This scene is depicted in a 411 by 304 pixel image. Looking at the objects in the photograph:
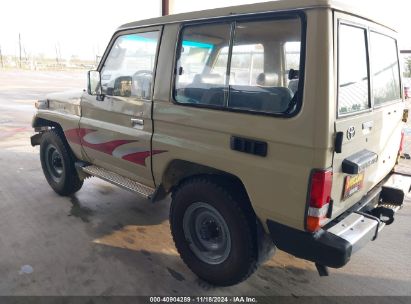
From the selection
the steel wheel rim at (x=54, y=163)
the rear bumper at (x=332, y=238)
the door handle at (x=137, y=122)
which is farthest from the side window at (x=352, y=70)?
the steel wheel rim at (x=54, y=163)

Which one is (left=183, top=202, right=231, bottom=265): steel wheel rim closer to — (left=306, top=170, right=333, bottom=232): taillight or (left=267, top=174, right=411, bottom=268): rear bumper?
(left=267, top=174, right=411, bottom=268): rear bumper

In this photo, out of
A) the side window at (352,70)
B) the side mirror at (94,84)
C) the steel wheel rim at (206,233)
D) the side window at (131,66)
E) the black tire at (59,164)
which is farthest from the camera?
the black tire at (59,164)

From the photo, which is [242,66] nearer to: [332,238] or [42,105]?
[332,238]

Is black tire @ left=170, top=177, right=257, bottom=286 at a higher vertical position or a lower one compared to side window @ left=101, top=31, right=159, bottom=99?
lower

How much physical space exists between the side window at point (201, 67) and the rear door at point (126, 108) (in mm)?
323

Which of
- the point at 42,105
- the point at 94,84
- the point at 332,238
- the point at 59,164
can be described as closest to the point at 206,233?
the point at 332,238

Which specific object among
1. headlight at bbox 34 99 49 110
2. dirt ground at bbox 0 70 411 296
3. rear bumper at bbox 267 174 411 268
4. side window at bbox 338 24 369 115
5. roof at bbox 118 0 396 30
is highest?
roof at bbox 118 0 396 30

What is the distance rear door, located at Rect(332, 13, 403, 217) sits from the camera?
2238 millimetres

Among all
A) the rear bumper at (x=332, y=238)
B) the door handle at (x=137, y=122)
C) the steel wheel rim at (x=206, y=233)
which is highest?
the door handle at (x=137, y=122)

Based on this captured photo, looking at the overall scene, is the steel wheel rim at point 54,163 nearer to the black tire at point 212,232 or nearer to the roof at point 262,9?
the black tire at point 212,232

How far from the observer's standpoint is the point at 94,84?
377 cm

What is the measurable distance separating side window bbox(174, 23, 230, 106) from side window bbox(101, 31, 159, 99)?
341mm

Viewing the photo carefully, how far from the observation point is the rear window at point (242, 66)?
236cm

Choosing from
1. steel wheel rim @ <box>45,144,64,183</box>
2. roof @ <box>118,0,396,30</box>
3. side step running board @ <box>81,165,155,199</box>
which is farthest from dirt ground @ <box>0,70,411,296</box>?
roof @ <box>118,0,396,30</box>
